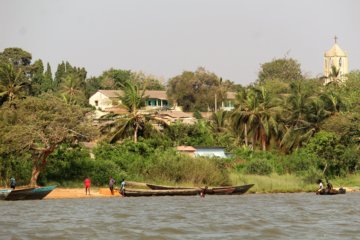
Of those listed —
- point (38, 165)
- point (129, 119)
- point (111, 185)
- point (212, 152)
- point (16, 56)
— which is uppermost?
point (16, 56)

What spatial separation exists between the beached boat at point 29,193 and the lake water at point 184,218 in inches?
18.4

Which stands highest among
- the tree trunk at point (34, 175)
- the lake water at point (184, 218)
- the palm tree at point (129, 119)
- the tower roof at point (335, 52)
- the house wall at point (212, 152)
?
the tower roof at point (335, 52)

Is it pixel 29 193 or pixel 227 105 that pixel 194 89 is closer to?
pixel 227 105

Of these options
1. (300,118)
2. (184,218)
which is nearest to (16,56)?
(300,118)

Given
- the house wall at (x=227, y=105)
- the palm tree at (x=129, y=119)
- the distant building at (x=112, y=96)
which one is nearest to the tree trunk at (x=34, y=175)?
the palm tree at (x=129, y=119)

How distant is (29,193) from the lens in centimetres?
4394

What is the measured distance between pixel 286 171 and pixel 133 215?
25.5 meters

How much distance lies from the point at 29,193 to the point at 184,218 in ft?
41.4

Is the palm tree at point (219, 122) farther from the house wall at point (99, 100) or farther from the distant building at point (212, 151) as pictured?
the house wall at point (99, 100)

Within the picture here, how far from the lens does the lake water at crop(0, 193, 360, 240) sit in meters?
28.5

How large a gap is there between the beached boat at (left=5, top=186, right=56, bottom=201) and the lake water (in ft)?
1.54

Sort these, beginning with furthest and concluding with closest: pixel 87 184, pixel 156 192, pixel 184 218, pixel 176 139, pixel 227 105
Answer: pixel 227 105, pixel 176 139, pixel 156 192, pixel 87 184, pixel 184 218

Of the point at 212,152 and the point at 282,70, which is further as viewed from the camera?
the point at 282,70

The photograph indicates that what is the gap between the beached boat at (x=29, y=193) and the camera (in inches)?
1695
